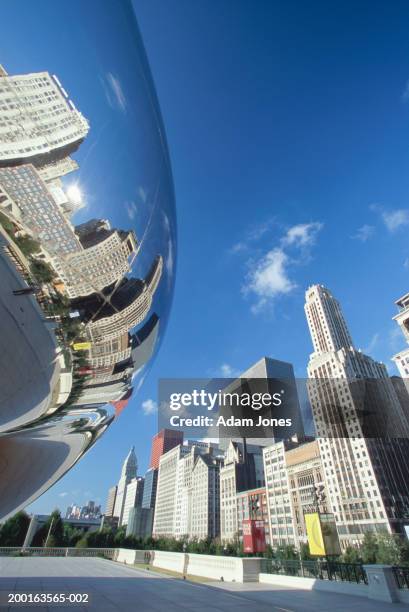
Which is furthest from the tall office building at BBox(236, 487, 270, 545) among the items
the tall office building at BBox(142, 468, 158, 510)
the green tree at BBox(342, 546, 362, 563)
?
the tall office building at BBox(142, 468, 158, 510)

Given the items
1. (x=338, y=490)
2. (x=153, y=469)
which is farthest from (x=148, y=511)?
(x=338, y=490)

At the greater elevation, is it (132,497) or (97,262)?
(132,497)

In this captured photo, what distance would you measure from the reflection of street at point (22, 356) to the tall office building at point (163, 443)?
197108 millimetres

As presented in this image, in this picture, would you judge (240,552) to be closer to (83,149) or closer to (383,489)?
(383,489)

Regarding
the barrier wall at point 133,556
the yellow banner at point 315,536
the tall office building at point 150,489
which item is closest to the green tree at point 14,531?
the barrier wall at point 133,556

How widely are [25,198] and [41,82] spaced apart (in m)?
0.37

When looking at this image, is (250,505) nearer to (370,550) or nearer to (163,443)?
(370,550)

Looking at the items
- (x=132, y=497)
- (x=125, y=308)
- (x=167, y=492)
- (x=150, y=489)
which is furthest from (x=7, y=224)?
(x=132, y=497)

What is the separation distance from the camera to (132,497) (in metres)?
180

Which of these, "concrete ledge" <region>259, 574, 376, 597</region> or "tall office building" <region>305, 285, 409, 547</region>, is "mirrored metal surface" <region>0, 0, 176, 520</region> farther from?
"tall office building" <region>305, 285, 409, 547</region>

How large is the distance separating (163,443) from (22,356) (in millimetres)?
198932

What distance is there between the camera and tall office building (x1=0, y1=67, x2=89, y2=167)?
3.18 feet

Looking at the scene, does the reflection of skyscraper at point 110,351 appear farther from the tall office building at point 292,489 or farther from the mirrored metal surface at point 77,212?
the tall office building at point 292,489

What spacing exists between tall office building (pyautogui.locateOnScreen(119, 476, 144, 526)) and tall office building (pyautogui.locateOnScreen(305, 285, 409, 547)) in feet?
404
